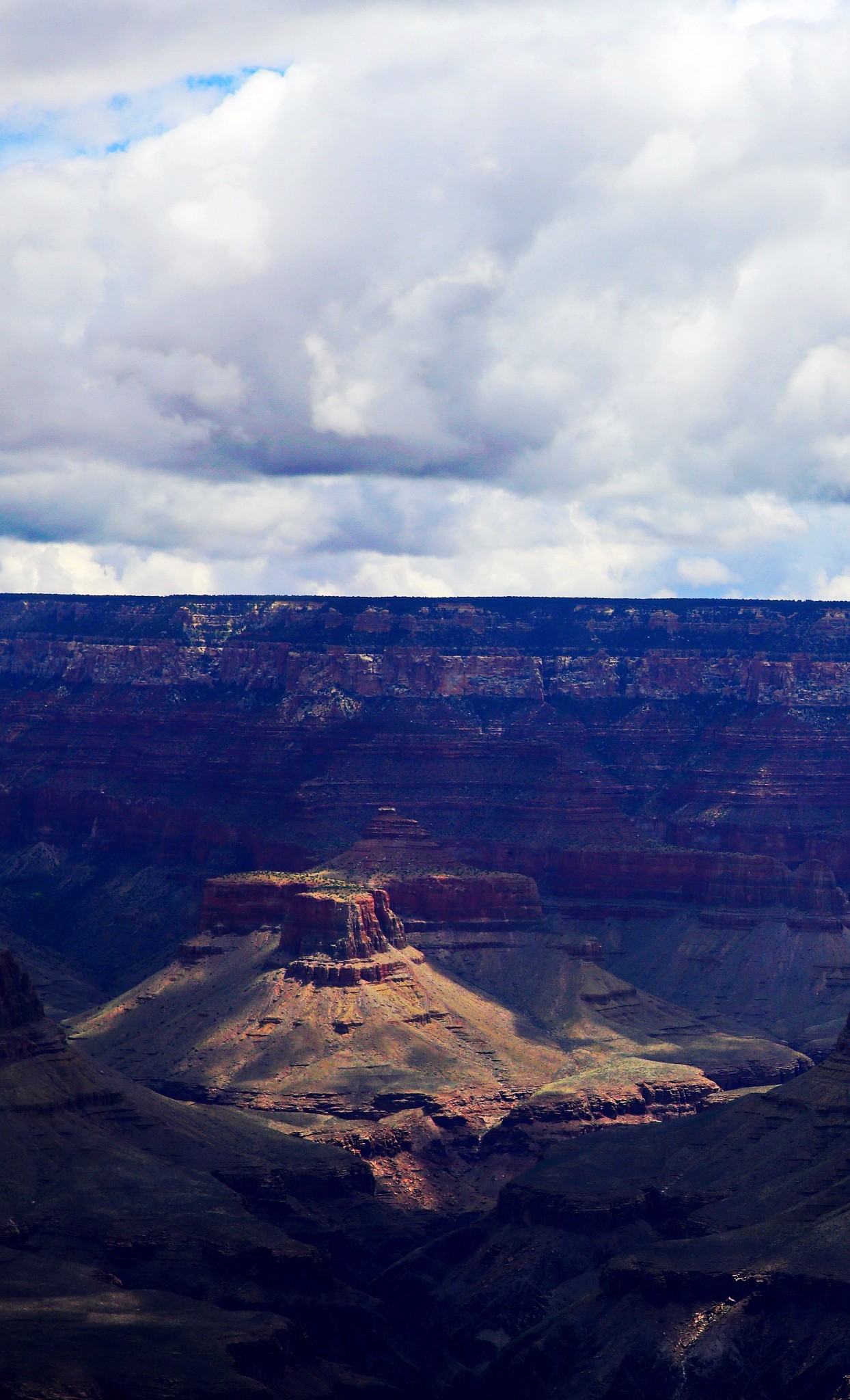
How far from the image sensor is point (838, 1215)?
547 feet

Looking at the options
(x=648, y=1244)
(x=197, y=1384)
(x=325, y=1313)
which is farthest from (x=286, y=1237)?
(x=197, y=1384)

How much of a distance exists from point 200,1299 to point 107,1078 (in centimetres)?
3440

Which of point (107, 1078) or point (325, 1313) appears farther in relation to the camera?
point (107, 1078)

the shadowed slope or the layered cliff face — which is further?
the layered cliff face

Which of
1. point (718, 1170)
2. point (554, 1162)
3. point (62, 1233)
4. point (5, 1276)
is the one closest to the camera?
point (5, 1276)

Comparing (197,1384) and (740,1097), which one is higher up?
(740,1097)

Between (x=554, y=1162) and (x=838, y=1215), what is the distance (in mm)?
35110

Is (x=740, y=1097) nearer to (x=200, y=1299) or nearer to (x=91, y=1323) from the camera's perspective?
(x=200, y=1299)

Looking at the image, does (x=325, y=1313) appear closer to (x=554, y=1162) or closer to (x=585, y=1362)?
(x=585, y=1362)

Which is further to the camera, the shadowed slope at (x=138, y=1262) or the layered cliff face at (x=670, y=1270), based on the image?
the layered cliff face at (x=670, y=1270)

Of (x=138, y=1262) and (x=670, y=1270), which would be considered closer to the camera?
(x=670, y=1270)

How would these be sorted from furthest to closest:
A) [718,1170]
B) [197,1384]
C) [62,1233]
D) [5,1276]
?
1. [718,1170]
2. [62,1233]
3. [5,1276]
4. [197,1384]

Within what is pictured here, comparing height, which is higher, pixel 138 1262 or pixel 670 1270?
pixel 670 1270

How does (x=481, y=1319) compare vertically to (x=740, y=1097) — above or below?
below
